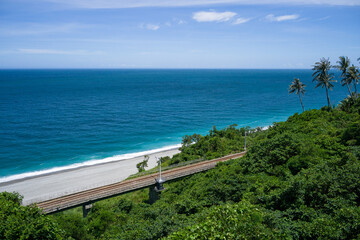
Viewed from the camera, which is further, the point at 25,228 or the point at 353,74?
the point at 353,74

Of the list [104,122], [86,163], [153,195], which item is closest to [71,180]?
[86,163]

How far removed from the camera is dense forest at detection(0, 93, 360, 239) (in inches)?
445

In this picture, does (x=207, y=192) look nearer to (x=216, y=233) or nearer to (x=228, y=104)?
(x=216, y=233)

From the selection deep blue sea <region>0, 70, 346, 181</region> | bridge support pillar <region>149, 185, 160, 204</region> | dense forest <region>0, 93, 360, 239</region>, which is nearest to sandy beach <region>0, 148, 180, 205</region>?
deep blue sea <region>0, 70, 346, 181</region>

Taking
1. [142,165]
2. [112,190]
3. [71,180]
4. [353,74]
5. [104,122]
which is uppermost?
[353,74]

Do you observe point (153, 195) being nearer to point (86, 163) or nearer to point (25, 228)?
point (25, 228)

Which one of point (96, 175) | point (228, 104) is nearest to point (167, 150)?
point (96, 175)

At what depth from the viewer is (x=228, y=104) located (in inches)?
4289

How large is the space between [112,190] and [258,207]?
61.9 feet

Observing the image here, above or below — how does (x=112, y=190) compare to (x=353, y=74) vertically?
below

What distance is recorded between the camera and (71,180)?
43062 millimetres

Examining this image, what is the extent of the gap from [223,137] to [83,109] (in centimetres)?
6202

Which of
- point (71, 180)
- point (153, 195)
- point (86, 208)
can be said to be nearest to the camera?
point (86, 208)

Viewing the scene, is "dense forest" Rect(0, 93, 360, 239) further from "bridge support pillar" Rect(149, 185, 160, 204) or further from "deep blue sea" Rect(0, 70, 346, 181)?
"deep blue sea" Rect(0, 70, 346, 181)
